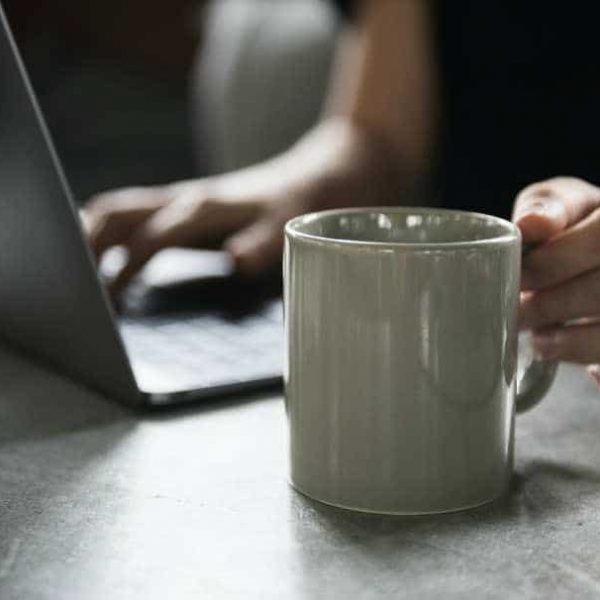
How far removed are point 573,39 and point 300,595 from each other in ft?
3.11

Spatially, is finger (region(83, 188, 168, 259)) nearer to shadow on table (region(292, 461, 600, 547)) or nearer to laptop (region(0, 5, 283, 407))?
laptop (region(0, 5, 283, 407))

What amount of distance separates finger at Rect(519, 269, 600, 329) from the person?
39 centimetres

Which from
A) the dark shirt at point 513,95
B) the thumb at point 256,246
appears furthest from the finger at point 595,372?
the dark shirt at point 513,95

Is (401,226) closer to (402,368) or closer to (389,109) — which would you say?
(402,368)

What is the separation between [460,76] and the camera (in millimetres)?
1313

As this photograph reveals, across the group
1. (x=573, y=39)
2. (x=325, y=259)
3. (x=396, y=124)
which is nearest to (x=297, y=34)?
(x=396, y=124)

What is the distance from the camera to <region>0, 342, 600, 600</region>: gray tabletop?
1.37ft

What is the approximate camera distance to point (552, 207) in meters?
0.57

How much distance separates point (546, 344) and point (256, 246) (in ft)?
1.36

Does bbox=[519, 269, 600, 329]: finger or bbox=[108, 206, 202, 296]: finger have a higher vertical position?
bbox=[519, 269, 600, 329]: finger

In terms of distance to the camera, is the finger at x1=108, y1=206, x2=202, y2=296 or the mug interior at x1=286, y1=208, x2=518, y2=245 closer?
the mug interior at x1=286, y1=208, x2=518, y2=245

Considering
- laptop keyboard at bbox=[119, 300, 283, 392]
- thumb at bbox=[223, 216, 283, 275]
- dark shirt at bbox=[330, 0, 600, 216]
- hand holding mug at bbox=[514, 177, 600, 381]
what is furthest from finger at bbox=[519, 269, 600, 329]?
dark shirt at bbox=[330, 0, 600, 216]

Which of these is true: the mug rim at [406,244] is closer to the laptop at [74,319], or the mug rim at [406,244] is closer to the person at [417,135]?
the laptop at [74,319]

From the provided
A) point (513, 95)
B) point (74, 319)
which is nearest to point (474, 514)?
point (74, 319)
